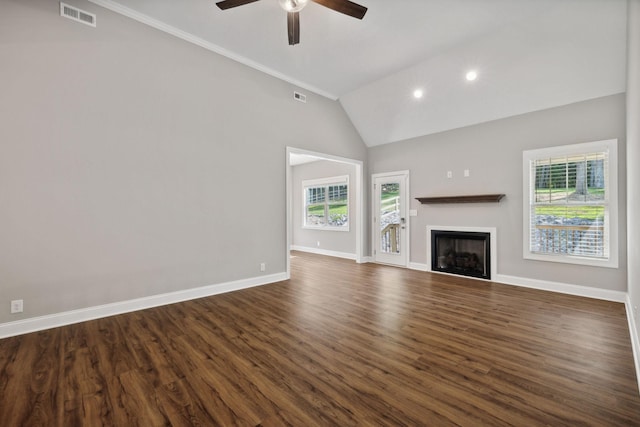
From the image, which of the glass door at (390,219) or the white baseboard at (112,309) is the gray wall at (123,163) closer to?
the white baseboard at (112,309)

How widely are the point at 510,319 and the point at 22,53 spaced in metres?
5.93

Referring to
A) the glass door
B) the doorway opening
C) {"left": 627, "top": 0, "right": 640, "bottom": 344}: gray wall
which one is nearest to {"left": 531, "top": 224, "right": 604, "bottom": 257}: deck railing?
{"left": 627, "top": 0, "right": 640, "bottom": 344}: gray wall

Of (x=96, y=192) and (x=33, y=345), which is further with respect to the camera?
(x=96, y=192)

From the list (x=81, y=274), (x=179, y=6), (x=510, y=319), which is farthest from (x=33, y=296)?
(x=510, y=319)

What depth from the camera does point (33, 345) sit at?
8.61ft

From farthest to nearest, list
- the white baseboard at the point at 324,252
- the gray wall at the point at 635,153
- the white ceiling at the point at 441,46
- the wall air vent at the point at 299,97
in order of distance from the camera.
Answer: the white baseboard at the point at 324,252 → the wall air vent at the point at 299,97 → the white ceiling at the point at 441,46 → the gray wall at the point at 635,153

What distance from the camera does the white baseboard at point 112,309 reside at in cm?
288

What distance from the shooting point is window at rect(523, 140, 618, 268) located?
3.89 m

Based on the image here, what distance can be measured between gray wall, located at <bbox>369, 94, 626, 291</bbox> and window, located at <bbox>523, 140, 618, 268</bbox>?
10 cm

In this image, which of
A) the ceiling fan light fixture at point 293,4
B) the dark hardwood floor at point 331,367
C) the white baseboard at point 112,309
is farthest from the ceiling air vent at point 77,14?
the dark hardwood floor at point 331,367

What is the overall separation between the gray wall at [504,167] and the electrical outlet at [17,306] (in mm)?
5943

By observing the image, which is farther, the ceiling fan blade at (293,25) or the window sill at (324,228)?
the window sill at (324,228)

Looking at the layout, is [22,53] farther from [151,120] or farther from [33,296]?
[33,296]

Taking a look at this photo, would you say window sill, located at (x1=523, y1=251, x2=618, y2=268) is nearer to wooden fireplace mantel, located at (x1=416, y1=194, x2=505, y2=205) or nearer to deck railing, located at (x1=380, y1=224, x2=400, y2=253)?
wooden fireplace mantel, located at (x1=416, y1=194, x2=505, y2=205)
